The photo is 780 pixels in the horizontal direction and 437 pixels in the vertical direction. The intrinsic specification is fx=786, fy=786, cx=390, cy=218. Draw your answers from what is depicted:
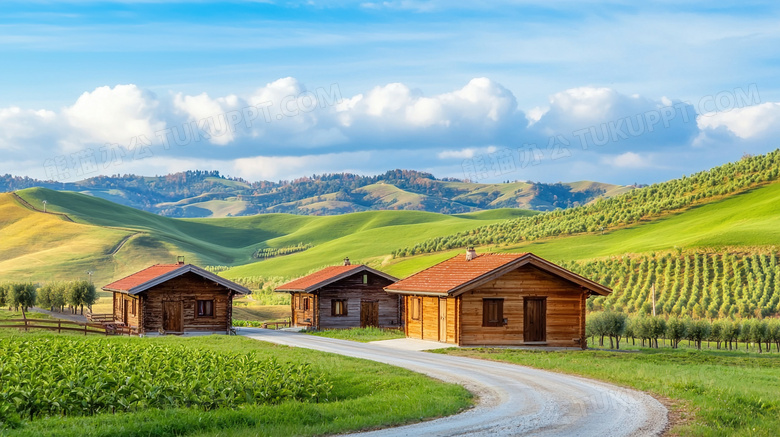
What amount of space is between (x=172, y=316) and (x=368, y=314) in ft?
44.5

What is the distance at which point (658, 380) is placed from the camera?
2388 cm

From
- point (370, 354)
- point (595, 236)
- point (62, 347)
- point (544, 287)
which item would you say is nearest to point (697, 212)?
point (595, 236)

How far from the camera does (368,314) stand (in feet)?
183

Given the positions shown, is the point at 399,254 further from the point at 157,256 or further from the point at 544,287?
the point at 544,287

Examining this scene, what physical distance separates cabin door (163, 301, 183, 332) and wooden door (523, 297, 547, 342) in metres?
22.8

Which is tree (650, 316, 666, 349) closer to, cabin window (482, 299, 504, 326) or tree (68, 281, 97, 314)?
cabin window (482, 299, 504, 326)

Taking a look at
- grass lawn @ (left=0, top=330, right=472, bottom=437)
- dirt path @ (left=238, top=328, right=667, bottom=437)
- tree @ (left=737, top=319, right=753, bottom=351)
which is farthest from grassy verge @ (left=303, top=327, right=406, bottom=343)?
tree @ (left=737, top=319, right=753, bottom=351)

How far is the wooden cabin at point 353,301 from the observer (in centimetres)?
5500

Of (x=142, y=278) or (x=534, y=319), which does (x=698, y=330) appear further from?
(x=142, y=278)

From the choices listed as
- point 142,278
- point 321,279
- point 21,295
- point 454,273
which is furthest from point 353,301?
point 21,295

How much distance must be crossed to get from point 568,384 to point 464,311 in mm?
16589

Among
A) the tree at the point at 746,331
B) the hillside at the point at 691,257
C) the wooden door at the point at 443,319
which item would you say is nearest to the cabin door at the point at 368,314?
the wooden door at the point at 443,319

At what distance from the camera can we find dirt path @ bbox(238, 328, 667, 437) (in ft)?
53.3

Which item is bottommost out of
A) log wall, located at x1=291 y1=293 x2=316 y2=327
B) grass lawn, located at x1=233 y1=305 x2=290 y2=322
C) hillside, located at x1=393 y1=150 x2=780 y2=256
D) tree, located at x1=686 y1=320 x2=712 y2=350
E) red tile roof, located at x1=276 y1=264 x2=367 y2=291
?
grass lawn, located at x1=233 y1=305 x2=290 y2=322
